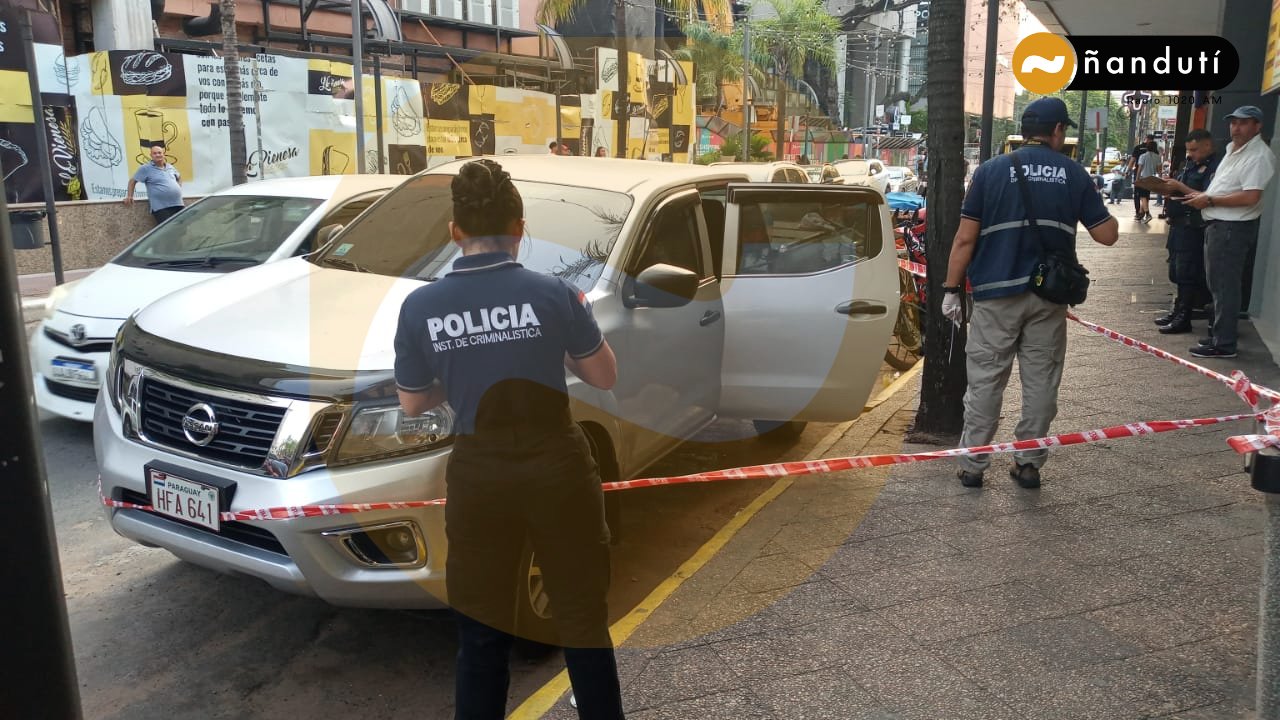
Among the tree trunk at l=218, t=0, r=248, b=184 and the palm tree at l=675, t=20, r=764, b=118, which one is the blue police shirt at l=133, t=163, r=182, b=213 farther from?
the palm tree at l=675, t=20, r=764, b=118

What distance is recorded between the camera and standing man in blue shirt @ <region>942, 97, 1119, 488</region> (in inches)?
194

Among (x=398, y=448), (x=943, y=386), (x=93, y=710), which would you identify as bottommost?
(x=93, y=710)

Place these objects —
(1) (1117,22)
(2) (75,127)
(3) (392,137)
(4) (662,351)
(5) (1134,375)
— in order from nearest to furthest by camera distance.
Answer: (4) (662,351)
(5) (1134,375)
(2) (75,127)
(1) (1117,22)
(3) (392,137)

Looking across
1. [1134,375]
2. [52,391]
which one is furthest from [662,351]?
[1134,375]

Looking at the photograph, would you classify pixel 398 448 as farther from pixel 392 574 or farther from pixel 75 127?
pixel 75 127

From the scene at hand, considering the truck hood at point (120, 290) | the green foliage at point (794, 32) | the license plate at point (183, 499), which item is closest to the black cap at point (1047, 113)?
the license plate at point (183, 499)

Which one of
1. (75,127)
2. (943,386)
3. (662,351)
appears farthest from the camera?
(75,127)

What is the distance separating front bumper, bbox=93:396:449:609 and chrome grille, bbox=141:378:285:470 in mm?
58

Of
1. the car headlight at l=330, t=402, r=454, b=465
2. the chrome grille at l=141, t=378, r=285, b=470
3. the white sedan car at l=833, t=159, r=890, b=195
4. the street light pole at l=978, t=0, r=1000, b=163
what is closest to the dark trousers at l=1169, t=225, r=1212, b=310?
the car headlight at l=330, t=402, r=454, b=465

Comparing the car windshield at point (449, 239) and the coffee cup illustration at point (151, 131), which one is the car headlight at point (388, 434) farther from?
the coffee cup illustration at point (151, 131)

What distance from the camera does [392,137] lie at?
20.5 m

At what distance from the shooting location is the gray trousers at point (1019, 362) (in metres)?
5.01

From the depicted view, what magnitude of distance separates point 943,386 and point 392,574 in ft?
12.8

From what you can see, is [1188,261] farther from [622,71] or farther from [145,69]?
[622,71]
